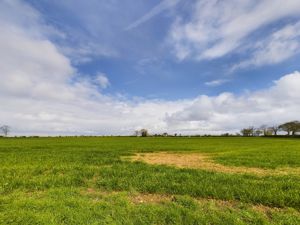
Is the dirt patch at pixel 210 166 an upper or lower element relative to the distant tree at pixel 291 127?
lower

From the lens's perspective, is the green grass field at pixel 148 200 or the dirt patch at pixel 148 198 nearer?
the green grass field at pixel 148 200

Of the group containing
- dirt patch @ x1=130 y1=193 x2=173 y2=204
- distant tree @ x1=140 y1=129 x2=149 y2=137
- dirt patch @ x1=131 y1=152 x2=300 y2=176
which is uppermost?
distant tree @ x1=140 y1=129 x2=149 y2=137

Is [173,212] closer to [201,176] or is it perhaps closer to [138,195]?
[138,195]

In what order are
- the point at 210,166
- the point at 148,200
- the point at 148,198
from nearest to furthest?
the point at 148,200 < the point at 148,198 < the point at 210,166

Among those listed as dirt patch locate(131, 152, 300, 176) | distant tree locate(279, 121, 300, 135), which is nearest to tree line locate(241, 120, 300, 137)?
distant tree locate(279, 121, 300, 135)

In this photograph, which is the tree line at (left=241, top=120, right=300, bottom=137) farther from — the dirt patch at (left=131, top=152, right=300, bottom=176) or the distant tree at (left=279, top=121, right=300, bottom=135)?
the dirt patch at (left=131, top=152, right=300, bottom=176)

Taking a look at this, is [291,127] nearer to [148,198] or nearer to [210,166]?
[210,166]

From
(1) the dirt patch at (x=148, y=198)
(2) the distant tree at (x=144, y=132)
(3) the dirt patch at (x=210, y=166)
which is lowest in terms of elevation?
(1) the dirt patch at (x=148, y=198)

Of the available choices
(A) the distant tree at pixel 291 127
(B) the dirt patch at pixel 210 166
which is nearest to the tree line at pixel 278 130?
(A) the distant tree at pixel 291 127

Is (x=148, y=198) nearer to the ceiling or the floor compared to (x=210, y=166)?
nearer to the floor

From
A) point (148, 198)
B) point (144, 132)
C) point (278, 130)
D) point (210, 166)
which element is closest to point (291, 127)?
point (278, 130)

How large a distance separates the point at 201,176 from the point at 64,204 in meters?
6.72

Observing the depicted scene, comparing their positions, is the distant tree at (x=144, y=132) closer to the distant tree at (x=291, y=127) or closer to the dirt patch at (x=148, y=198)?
the distant tree at (x=291, y=127)

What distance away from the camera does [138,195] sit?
8789mm
